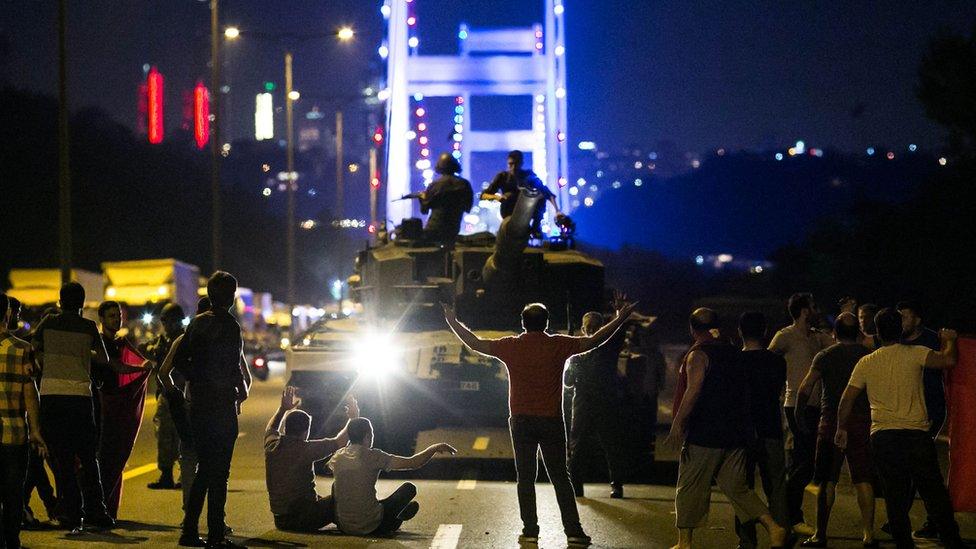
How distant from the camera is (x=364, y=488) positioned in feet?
34.3

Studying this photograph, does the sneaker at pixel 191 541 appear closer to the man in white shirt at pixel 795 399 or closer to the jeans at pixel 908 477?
the man in white shirt at pixel 795 399

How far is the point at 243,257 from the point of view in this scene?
90562 millimetres

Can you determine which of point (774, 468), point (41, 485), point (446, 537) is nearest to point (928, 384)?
point (774, 468)

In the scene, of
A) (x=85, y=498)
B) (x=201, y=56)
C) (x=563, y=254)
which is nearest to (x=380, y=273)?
(x=563, y=254)

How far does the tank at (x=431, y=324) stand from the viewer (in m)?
15.7

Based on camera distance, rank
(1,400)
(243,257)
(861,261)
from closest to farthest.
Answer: (1,400)
(861,261)
(243,257)

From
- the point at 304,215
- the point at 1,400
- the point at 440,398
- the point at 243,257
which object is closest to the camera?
the point at 1,400

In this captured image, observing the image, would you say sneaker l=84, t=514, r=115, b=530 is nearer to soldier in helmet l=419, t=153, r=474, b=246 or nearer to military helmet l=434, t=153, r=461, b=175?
soldier in helmet l=419, t=153, r=474, b=246

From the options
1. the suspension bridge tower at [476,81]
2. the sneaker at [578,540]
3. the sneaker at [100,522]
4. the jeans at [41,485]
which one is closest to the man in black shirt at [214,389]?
the sneaker at [100,522]

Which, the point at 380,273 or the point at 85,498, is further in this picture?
the point at 380,273

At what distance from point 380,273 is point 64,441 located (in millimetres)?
8370

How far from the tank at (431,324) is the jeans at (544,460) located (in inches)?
212

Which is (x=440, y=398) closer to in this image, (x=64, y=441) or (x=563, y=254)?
(x=563, y=254)

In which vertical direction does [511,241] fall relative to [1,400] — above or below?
above
